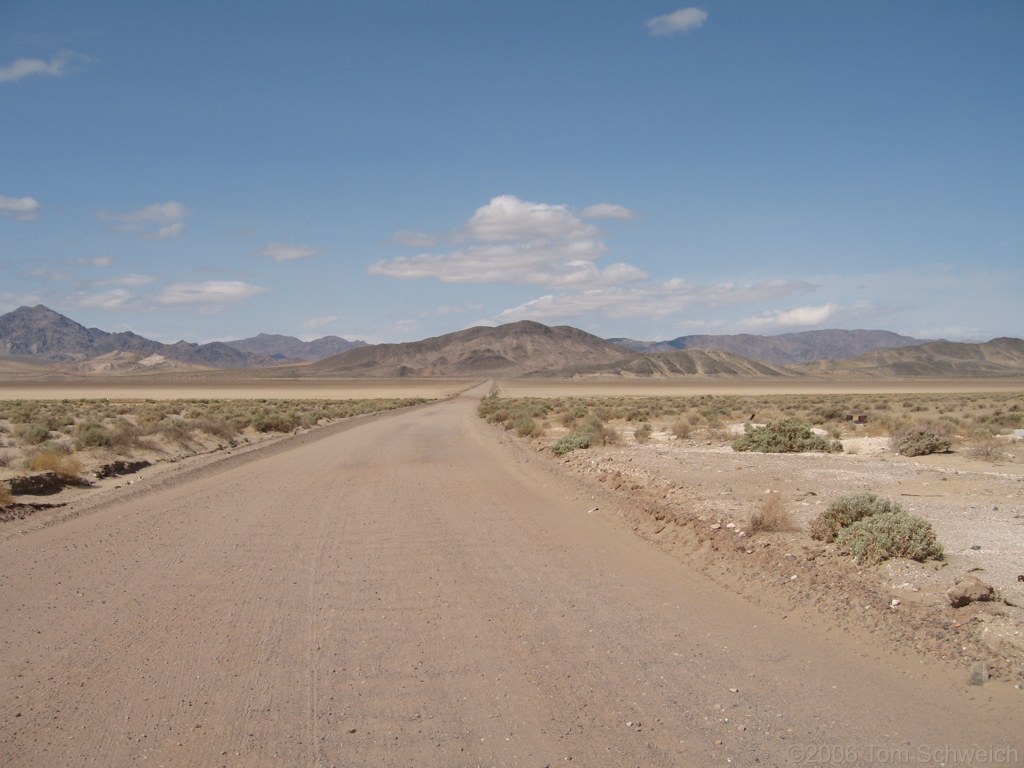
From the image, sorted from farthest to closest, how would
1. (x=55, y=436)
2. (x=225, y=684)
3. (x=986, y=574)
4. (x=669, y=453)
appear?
(x=55, y=436) < (x=669, y=453) < (x=986, y=574) < (x=225, y=684)

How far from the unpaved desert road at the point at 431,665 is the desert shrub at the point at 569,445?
10882mm

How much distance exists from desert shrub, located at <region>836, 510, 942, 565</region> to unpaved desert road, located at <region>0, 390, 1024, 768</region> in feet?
5.88

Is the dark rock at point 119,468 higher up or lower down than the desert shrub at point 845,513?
lower down

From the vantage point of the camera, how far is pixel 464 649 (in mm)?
6641

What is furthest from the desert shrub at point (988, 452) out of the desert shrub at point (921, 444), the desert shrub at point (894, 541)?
the desert shrub at point (894, 541)

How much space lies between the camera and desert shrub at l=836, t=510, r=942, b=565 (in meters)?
8.53

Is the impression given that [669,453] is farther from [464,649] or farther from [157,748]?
[157,748]

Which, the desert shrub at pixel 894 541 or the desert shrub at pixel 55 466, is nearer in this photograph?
the desert shrub at pixel 894 541

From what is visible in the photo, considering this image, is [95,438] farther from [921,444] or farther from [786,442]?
[921,444]

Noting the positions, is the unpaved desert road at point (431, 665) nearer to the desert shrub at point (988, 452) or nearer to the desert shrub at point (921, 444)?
the desert shrub at point (988, 452)

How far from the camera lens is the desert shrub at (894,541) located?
8.53m

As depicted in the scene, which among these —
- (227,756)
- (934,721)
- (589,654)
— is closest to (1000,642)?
(934,721)

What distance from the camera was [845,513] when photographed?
394 inches

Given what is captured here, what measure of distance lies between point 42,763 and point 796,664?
219 inches
